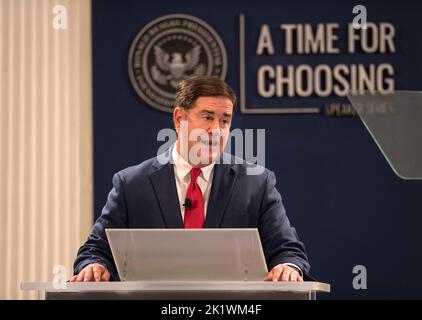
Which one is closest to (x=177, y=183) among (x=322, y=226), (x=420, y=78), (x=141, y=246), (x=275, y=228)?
(x=275, y=228)

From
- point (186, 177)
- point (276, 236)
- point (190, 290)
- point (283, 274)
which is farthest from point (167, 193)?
point (190, 290)

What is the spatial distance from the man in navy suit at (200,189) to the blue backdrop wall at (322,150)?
201cm

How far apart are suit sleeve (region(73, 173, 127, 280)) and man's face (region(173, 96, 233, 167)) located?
0.32 meters

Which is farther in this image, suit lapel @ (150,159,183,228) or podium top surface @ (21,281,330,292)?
suit lapel @ (150,159,183,228)

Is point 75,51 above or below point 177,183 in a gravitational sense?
above

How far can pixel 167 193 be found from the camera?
318 cm

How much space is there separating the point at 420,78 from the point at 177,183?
101 inches

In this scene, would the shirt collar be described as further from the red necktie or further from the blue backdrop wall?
the blue backdrop wall

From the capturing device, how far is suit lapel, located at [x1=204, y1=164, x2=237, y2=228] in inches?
123

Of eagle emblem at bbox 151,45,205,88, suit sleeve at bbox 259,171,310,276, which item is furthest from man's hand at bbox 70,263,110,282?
eagle emblem at bbox 151,45,205,88

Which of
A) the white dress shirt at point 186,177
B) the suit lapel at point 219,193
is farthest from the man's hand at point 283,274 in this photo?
the white dress shirt at point 186,177

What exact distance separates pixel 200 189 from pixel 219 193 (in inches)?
3.0

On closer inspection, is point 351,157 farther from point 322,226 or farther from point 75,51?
point 75,51

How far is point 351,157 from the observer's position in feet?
17.3
